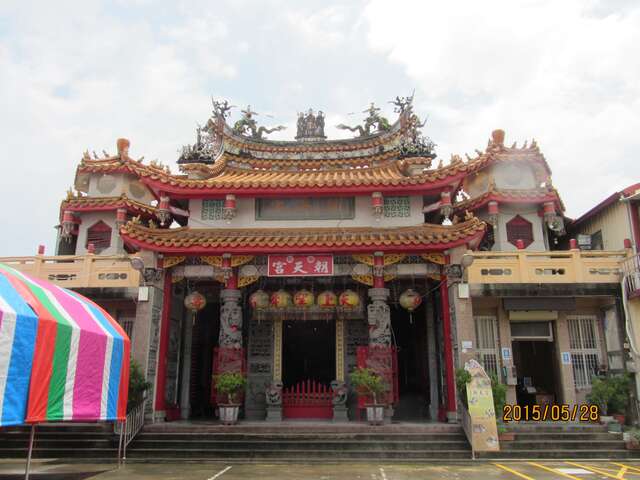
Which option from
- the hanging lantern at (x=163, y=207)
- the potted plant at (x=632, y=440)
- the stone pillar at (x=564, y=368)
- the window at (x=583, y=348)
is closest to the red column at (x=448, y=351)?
the potted plant at (x=632, y=440)

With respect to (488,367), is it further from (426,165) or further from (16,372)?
(16,372)

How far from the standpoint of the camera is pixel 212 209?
51.9 ft

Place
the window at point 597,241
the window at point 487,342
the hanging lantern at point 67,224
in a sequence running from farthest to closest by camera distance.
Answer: the hanging lantern at point 67,224 → the window at point 597,241 → the window at point 487,342

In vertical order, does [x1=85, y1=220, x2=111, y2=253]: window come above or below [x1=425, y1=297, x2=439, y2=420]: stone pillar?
above

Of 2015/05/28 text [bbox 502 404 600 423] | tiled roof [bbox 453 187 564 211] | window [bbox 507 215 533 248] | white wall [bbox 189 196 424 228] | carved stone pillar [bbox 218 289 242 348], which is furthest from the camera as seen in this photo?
window [bbox 507 215 533 248]

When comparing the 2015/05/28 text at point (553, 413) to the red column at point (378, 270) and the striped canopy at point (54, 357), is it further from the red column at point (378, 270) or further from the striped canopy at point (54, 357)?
the striped canopy at point (54, 357)

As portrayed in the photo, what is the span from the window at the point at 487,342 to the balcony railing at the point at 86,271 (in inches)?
426

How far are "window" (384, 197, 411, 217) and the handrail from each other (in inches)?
352

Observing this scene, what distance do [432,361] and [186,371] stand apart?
794 cm

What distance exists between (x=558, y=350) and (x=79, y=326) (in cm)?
1388

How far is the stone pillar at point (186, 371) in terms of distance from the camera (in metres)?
15.7

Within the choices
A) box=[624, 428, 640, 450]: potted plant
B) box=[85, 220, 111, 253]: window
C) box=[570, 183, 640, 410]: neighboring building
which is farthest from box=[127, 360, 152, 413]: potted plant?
box=[570, 183, 640, 410]: neighboring building

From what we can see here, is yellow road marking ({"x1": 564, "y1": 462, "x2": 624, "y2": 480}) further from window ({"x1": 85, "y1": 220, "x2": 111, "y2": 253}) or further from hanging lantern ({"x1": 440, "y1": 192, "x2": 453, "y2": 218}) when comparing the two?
window ({"x1": 85, "y1": 220, "x2": 111, "y2": 253})

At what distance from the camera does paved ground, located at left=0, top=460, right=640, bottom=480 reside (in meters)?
9.20
